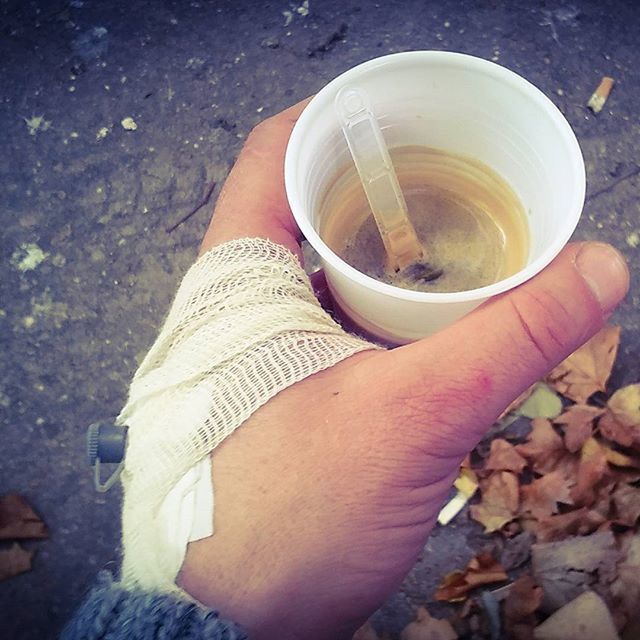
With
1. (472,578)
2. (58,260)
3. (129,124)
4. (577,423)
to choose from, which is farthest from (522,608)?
(129,124)

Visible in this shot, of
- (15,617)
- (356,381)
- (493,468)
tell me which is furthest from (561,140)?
(15,617)

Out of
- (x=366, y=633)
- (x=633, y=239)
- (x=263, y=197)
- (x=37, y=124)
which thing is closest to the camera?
(x=263, y=197)

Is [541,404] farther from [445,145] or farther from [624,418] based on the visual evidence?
[445,145]

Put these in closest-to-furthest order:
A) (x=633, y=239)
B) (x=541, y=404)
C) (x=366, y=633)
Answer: (x=366, y=633) < (x=541, y=404) < (x=633, y=239)

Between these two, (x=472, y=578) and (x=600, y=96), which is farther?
(x=600, y=96)

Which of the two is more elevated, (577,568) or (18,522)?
(18,522)

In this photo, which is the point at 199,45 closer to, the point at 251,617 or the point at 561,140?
the point at 561,140
